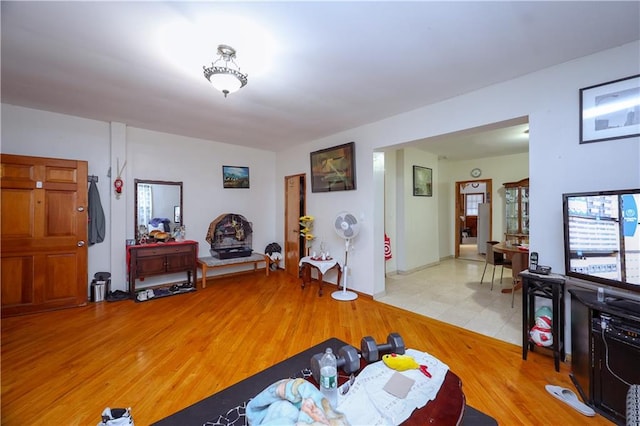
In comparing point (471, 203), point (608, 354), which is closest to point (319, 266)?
point (608, 354)

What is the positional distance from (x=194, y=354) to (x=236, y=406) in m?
1.35

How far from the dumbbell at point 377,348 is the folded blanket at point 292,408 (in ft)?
1.93

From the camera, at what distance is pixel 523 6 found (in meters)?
1.64

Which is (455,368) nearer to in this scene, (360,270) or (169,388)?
(360,270)

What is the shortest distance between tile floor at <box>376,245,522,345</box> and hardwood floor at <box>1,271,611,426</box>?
9.4 inches

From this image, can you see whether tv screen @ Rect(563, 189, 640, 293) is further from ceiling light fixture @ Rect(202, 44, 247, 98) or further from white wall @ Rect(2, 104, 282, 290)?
white wall @ Rect(2, 104, 282, 290)

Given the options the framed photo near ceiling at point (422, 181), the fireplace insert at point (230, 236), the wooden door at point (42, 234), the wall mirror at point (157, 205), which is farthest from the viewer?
the framed photo near ceiling at point (422, 181)

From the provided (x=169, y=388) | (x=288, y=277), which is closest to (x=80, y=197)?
(x=169, y=388)

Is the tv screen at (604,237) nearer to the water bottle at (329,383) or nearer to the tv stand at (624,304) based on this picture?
the tv stand at (624,304)

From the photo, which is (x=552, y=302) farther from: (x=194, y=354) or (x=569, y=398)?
(x=194, y=354)

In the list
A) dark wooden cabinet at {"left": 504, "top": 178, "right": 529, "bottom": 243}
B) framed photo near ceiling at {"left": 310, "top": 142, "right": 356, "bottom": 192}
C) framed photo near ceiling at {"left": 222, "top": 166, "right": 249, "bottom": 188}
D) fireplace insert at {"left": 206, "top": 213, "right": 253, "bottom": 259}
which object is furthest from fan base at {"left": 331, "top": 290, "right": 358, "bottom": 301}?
dark wooden cabinet at {"left": 504, "top": 178, "right": 529, "bottom": 243}

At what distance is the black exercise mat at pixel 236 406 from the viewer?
3.96 ft

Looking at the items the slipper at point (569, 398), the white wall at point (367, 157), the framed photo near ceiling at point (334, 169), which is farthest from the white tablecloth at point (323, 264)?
the slipper at point (569, 398)

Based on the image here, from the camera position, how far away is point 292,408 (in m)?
0.98
